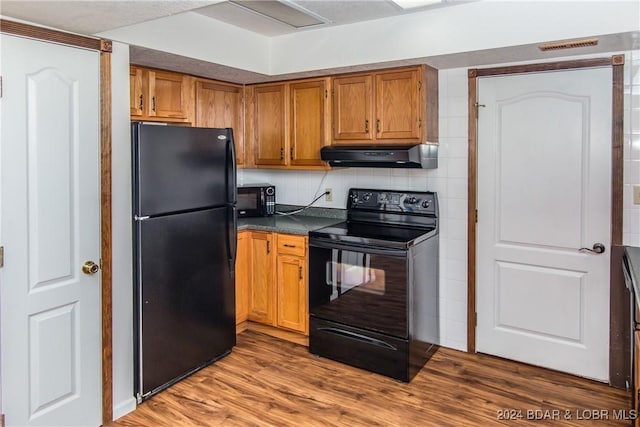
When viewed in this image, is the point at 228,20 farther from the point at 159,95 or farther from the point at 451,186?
the point at 451,186

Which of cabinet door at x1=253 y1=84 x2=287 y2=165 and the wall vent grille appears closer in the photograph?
the wall vent grille

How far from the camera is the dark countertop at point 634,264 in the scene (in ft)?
6.53

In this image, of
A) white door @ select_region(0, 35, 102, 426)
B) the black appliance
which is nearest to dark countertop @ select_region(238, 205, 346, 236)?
the black appliance

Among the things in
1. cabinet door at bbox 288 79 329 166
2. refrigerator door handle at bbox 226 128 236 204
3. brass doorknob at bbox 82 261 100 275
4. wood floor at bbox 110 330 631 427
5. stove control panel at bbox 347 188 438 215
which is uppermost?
cabinet door at bbox 288 79 329 166

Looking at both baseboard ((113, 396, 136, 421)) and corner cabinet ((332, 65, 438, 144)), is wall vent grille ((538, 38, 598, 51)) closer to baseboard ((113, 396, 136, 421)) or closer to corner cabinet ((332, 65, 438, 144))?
corner cabinet ((332, 65, 438, 144))

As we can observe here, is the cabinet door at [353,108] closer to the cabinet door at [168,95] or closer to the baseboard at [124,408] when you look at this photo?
the cabinet door at [168,95]

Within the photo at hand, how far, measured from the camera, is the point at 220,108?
12.8ft

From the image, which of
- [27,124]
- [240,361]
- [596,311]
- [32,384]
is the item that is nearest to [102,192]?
[27,124]

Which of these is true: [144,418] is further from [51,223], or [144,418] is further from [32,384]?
[51,223]

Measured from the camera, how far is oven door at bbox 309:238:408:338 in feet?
10.1

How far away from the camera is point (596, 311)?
304 centimetres

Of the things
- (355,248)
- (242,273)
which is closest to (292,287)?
(242,273)

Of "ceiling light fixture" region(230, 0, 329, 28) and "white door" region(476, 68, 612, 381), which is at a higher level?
"ceiling light fixture" region(230, 0, 329, 28)

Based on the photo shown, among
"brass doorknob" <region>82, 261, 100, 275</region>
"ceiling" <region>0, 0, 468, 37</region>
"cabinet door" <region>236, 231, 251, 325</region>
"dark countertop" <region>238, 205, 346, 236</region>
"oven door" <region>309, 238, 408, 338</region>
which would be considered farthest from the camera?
"cabinet door" <region>236, 231, 251, 325</region>
